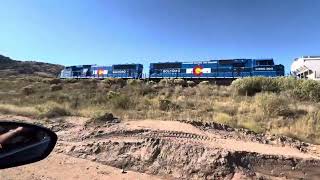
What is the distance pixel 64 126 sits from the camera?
798 inches

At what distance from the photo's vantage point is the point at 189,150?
587 inches

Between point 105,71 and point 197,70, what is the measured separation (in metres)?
16.1

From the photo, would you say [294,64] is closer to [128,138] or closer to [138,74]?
[138,74]

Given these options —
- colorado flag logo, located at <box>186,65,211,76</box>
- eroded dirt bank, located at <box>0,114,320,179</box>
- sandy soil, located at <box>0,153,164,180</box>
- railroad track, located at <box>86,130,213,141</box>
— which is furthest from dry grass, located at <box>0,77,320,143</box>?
colorado flag logo, located at <box>186,65,211,76</box>

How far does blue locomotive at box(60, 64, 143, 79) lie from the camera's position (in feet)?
211

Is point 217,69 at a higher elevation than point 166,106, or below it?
higher

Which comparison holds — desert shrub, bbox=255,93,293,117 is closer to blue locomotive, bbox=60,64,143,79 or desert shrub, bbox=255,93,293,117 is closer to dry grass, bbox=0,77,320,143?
dry grass, bbox=0,77,320,143

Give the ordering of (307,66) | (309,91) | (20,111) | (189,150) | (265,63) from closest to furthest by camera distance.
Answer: (189,150) → (20,111) → (309,91) → (265,63) → (307,66)

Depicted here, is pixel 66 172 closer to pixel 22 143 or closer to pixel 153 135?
pixel 153 135

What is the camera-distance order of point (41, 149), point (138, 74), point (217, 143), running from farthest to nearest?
point (138, 74), point (217, 143), point (41, 149)

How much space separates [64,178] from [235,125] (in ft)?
33.8

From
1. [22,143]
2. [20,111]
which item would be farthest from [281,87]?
[22,143]

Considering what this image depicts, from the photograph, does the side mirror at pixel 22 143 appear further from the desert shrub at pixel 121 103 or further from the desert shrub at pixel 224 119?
the desert shrub at pixel 121 103

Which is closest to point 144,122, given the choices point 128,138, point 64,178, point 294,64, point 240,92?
point 128,138
